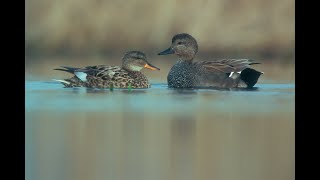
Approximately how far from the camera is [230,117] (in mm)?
6707

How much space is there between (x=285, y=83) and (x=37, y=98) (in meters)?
2.24

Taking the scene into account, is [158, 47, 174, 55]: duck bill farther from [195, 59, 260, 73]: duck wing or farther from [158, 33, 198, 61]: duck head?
[195, 59, 260, 73]: duck wing

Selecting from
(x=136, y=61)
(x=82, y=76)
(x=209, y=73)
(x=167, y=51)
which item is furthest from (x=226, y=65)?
(x=82, y=76)

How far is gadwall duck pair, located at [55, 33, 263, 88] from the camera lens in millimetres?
7949

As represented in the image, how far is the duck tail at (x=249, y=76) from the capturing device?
793 cm

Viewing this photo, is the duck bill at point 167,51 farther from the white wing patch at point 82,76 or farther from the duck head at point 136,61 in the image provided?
the white wing patch at point 82,76

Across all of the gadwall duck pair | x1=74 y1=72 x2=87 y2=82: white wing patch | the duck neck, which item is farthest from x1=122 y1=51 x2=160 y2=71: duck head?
x1=74 y1=72 x2=87 y2=82: white wing patch

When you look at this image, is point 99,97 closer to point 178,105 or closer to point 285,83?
point 178,105

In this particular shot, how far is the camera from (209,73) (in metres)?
8.03

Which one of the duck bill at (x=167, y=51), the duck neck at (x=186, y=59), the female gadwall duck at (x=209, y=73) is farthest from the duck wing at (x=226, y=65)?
the duck bill at (x=167, y=51)

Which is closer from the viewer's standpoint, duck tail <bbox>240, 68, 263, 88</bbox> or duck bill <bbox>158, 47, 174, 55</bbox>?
duck tail <bbox>240, 68, 263, 88</bbox>

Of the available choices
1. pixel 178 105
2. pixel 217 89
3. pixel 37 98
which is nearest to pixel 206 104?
pixel 178 105

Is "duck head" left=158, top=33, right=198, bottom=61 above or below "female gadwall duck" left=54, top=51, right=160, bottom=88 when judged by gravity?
above

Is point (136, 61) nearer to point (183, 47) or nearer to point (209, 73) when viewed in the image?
point (183, 47)
